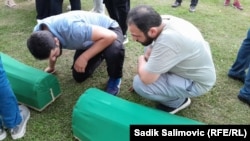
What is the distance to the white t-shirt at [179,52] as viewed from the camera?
6.05 feet

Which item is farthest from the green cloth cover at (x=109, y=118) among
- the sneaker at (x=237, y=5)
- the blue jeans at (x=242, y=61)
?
the sneaker at (x=237, y=5)

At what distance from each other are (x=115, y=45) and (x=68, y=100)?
614 mm

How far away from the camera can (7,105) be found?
1.98 m

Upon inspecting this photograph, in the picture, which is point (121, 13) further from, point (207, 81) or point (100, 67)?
point (207, 81)

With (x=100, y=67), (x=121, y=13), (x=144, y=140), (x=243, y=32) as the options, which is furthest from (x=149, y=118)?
(x=243, y=32)

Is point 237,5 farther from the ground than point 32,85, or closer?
closer

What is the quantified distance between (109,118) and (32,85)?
2.32ft

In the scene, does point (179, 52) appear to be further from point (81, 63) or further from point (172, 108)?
point (81, 63)

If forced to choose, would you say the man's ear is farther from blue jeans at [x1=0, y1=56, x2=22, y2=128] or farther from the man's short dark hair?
blue jeans at [x1=0, y1=56, x2=22, y2=128]

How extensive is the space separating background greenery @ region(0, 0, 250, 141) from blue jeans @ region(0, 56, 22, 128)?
15 centimetres

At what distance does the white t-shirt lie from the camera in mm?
1843

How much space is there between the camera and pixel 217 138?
5.93 feet

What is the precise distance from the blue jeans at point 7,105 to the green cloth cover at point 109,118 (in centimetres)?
40

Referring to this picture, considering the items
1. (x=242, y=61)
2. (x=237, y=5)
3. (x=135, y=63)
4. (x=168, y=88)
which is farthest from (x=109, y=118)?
(x=237, y=5)
